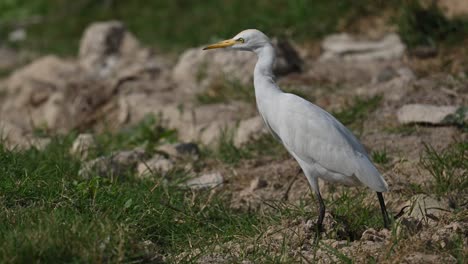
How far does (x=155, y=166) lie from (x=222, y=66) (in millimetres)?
2550

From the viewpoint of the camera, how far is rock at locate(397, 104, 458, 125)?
6197mm

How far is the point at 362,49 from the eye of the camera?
8906mm

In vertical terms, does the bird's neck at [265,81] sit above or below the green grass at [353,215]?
above

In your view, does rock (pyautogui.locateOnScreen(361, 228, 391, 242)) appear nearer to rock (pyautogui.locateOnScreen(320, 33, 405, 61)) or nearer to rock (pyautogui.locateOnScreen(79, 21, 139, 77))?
rock (pyautogui.locateOnScreen(320, 33, 405, 61))

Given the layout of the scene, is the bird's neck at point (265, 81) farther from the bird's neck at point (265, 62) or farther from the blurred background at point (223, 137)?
the blurred background at point (223, 137)

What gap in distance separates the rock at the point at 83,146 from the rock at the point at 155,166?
1.65ft

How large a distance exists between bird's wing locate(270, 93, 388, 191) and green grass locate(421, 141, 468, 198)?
2.67 ft

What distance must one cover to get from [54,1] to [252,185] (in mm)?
9390

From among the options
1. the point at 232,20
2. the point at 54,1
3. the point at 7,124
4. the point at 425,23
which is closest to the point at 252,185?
the point at 7,124

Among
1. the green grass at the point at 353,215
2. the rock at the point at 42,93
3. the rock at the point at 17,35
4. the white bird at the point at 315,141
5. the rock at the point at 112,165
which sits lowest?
the rock at the point at 17,35

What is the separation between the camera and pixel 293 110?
4.60 meters

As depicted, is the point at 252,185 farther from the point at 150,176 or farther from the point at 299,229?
the point at 299,229

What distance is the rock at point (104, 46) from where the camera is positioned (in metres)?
9.95

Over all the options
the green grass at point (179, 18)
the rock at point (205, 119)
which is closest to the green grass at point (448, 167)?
the rock at point (205, 119)
